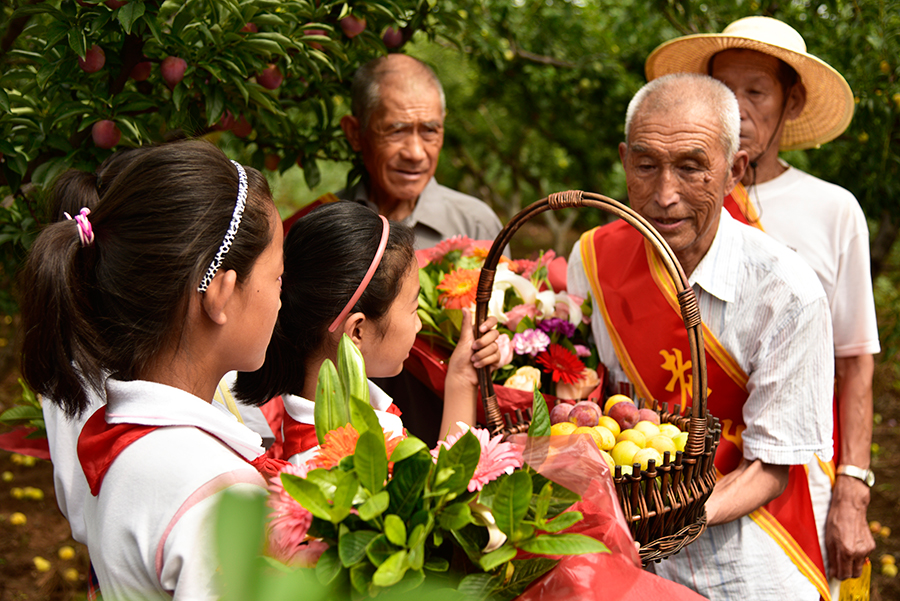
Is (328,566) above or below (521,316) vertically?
above

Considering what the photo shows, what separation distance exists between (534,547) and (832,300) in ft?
6.21

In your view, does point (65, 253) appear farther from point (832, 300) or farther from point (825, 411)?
point (832, 300)

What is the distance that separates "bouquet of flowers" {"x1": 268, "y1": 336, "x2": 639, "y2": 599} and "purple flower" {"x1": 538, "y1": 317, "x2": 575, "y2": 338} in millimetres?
1047

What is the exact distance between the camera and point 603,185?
20.8 feet

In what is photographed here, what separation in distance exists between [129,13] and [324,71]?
47.4 inches

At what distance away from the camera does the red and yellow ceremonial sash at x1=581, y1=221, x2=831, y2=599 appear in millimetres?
1970

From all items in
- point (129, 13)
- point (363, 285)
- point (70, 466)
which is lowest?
point (70, 466)

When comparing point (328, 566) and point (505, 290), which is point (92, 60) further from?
point (328, 566)

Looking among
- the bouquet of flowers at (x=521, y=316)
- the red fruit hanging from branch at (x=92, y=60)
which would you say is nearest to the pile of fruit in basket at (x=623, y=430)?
the bouquet of flowers at (x=521, y=316)

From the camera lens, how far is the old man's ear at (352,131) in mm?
2999

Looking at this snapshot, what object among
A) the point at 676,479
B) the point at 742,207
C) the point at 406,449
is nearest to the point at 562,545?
the point at 406,449

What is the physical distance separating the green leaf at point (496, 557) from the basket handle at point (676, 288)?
0.70 metres

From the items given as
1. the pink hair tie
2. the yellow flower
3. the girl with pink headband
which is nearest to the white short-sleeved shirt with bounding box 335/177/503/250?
the yellow flower

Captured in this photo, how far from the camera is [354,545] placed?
3.00ft
